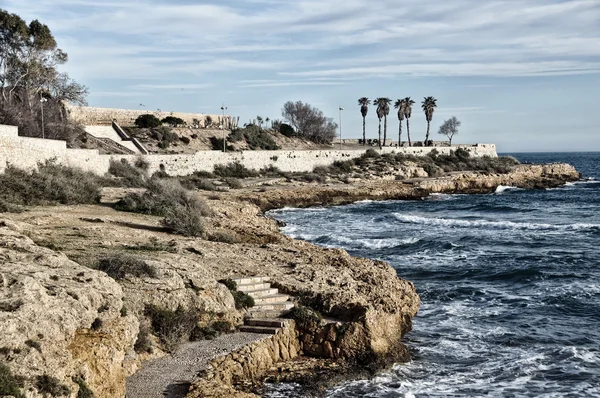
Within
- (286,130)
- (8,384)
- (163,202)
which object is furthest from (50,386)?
(286,130)

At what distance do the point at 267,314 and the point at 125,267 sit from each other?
3337 mm

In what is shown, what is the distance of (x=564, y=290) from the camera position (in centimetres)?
2327

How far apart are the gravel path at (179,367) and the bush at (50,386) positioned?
6.96ft

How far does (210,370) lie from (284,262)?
743 cm

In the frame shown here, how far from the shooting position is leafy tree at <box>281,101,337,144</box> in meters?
95.5

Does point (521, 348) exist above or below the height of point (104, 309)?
below

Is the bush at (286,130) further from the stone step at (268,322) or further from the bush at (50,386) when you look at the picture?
the bush at (50,386)

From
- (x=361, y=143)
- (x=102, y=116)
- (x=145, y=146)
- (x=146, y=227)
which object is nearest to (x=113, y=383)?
(x=146, y=227)

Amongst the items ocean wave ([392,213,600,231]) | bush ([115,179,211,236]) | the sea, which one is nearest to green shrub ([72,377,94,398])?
the sea

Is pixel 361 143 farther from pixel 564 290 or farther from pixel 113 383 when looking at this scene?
Answer: pixel 113 383

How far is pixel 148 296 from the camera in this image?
13844 millimetres

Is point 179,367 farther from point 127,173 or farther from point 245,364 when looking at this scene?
point 127,173

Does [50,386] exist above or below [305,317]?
above

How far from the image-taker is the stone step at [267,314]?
50.3 feet
